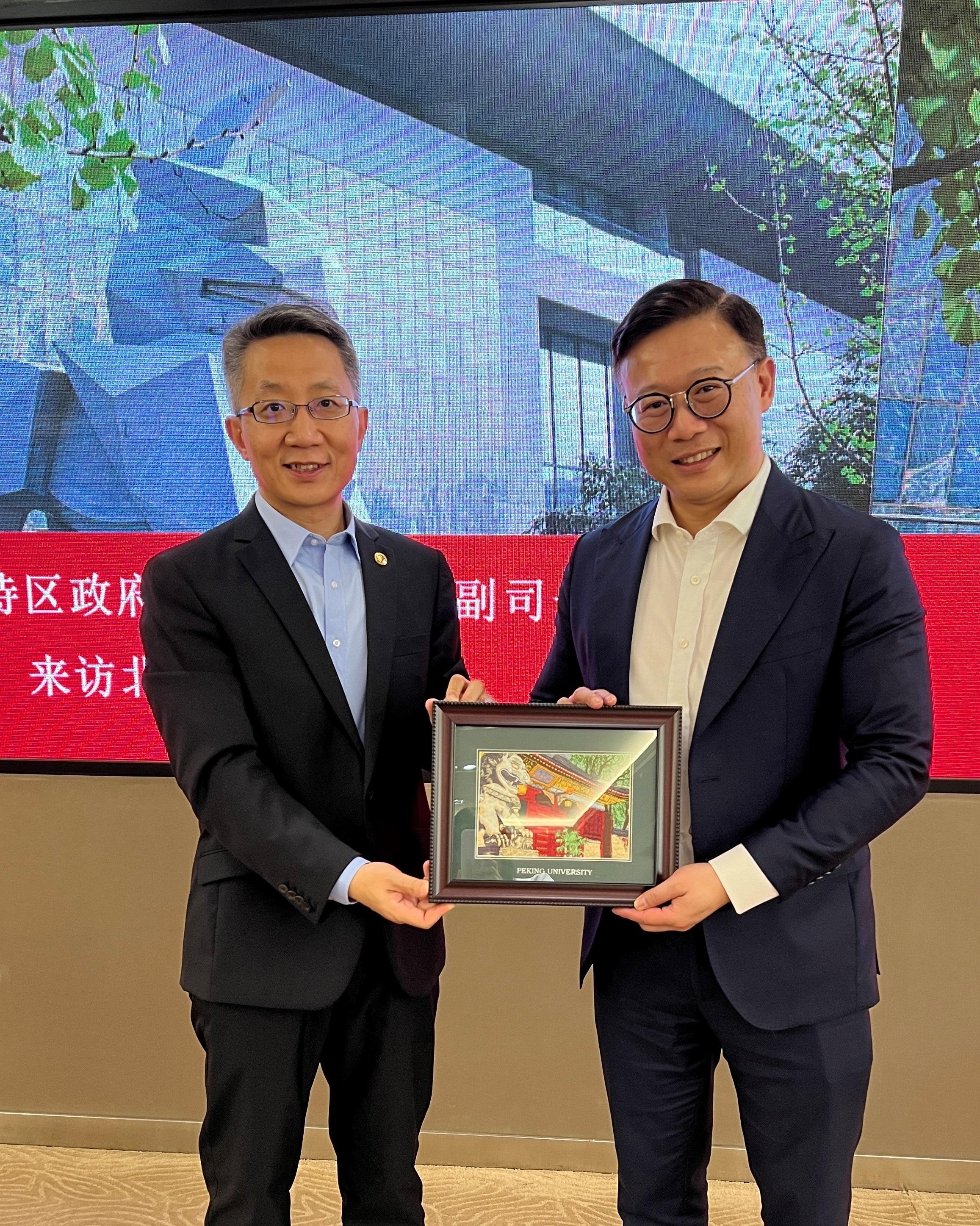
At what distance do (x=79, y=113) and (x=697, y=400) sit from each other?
183cm

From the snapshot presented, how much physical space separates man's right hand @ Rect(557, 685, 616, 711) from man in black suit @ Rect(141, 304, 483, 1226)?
0.68ft

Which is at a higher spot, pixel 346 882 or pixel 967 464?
pixel 967 464

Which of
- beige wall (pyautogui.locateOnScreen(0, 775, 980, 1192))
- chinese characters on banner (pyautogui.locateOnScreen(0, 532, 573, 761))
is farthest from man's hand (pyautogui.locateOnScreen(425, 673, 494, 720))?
beige wall (pyautogui.locateOnScreen(0, 775, 980, 1192))

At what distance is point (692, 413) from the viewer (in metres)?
1.52

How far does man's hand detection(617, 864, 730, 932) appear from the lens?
143 centimetres

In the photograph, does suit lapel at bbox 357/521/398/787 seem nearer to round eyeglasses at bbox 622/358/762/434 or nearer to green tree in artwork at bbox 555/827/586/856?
green tree in artwork at bbox 555/827/586/856

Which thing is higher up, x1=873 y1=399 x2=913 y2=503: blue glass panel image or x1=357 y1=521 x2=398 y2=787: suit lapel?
x1=873 y1=399 x2=913 y2=503: blue glass panel image

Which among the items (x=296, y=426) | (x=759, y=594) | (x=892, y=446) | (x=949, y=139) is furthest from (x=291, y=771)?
(x=949, y=139)

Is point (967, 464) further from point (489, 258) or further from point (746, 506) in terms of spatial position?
point (489, 258)

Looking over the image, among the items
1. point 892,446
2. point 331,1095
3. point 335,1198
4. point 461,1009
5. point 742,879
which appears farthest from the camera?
point 461,1009

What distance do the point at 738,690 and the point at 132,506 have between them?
5.50ft

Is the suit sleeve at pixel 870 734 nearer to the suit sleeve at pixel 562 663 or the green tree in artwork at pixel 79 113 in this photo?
the suit sleeve at pixel 562 663

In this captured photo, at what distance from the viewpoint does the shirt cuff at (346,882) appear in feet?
5.02

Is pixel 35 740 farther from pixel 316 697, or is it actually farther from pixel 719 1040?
pixel 719 1040
